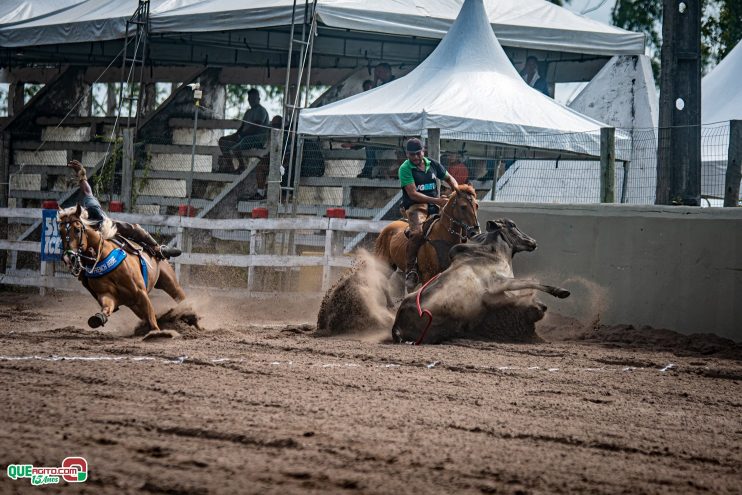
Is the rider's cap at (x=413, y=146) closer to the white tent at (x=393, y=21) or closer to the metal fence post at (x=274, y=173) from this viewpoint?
the metal fence post at (x=274, y=173)

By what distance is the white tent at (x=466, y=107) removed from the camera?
54.9ft

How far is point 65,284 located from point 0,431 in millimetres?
13807

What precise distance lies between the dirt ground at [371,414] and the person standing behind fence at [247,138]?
36.7ft

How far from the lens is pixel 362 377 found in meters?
8.55

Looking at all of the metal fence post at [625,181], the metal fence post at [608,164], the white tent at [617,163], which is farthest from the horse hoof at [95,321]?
the metal fence post at [625,181]

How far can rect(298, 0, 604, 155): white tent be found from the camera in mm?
16734

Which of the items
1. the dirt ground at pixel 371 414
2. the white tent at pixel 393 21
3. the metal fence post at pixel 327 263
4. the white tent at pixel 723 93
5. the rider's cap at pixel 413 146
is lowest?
the dirt ground at pixel 371 414

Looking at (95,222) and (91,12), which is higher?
(91,12)

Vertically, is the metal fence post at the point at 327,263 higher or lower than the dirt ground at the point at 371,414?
higher

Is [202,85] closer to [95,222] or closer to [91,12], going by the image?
[91,12]

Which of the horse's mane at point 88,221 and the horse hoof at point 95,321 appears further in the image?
the horse's mane at point 88,221

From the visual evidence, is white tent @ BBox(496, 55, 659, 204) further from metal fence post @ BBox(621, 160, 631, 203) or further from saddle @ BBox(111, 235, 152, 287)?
saddle @ BBox(111, 235, 152, 287)

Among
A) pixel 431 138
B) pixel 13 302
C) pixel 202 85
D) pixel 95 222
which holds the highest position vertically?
pixel 202 85

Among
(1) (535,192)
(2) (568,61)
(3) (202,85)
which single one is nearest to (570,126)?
(1) (535,192)
